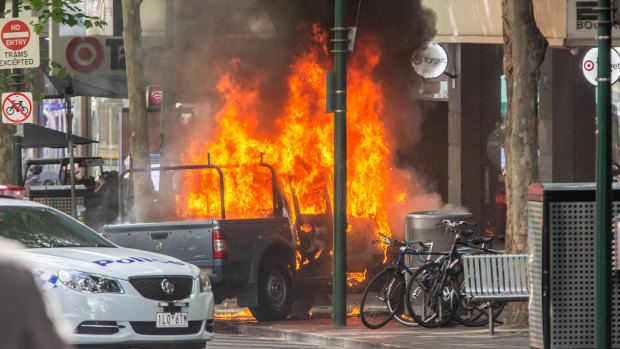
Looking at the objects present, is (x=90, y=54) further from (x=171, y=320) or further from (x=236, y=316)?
(x=171, y=320)

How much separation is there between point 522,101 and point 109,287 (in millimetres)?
5120

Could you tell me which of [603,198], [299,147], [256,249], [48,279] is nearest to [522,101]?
[256,249]

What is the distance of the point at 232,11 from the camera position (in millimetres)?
22250

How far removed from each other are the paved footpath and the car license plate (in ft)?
7.91

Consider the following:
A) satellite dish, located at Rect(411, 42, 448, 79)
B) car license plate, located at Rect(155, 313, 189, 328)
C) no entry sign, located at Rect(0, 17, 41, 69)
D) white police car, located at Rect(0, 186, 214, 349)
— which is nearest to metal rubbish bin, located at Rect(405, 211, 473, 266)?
white police car, located at Rect(0, 186, 214, 349)

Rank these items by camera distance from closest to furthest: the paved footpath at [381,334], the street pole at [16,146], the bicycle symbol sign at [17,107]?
1. the paved footpath at [381,334]
2. the bicycle symbol sign at [17,107]
3. the street pole at [16,146]

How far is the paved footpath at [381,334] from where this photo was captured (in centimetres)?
1089

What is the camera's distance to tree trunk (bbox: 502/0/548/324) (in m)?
11.7

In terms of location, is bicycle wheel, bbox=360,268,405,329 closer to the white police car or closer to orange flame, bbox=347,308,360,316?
orange flame, bbox=347,308,360,316

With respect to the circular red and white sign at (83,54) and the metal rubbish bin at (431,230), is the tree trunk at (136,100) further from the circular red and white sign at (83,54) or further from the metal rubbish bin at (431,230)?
the metal rubbish bin at (431,230)

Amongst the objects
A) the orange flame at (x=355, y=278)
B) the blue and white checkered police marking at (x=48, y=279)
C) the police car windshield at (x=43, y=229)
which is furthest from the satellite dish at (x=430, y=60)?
the blue and white checkered police marking at (x=48, y=279)

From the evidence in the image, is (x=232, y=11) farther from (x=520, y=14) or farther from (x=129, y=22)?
(x=520, y=14)

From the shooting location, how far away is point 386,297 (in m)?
12.5

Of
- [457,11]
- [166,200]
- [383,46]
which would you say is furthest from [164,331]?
[383,46]
